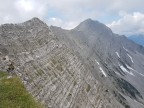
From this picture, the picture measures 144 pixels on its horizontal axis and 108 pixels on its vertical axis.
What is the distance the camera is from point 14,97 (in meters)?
38.8

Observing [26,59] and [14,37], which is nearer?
[26,59]

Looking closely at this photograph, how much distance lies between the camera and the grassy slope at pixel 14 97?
124 feet

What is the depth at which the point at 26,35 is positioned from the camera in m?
92.1

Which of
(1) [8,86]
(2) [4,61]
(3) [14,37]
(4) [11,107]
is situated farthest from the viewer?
(3) [14,37]

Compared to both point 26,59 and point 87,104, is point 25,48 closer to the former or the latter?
point 26,59

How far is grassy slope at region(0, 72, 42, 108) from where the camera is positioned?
37.7 metres

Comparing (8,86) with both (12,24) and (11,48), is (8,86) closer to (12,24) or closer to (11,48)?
(11,48)

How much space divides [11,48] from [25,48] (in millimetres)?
9316

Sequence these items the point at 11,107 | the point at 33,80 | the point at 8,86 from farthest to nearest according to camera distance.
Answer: the point at 33,80, the point at 8,86, the point at 11,107

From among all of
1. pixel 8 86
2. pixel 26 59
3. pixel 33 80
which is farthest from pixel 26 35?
pixel 8 86

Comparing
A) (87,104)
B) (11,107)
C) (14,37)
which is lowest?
(87,104)

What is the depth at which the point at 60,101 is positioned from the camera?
83.1 metres

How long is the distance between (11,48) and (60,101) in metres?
18.5

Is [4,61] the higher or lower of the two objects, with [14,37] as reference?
lower
